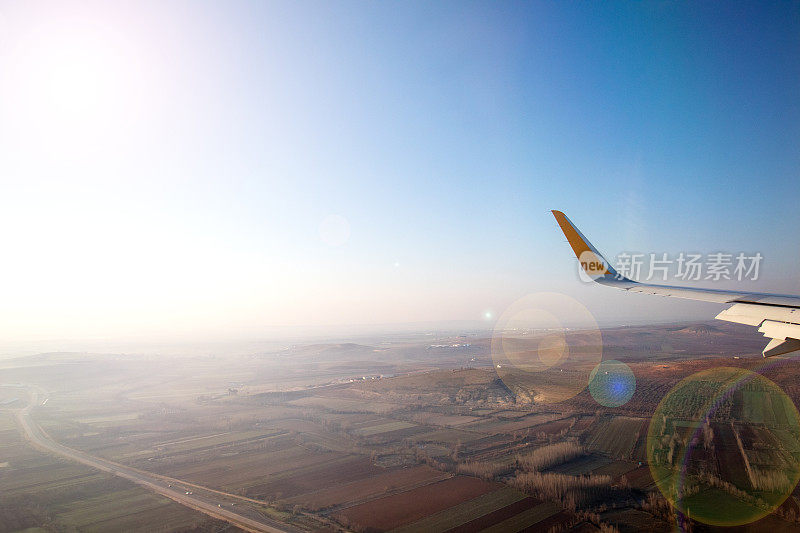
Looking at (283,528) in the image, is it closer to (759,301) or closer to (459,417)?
(759,301)

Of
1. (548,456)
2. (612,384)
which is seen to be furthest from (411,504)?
(612,384)

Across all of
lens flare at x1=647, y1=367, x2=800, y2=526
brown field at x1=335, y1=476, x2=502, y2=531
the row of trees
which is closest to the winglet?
lens flare at x1=647, y1=367, x2=800, y2=526

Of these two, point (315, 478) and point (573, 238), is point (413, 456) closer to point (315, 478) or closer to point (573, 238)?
point (315, 478)

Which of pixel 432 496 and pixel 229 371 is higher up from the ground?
pixel 432 496

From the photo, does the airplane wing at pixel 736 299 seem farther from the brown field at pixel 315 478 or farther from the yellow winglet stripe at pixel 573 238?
the brown field at pixel 315 478

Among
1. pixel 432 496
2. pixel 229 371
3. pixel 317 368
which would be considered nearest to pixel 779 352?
pixel 432 496

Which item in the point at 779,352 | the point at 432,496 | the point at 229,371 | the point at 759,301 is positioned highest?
the point at 759,301
